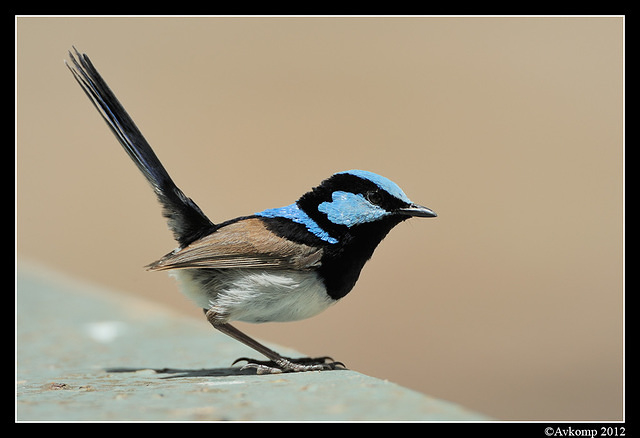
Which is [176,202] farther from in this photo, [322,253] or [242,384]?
[242,384]

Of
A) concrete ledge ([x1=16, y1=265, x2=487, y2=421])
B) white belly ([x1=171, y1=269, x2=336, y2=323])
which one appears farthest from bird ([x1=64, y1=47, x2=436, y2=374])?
concrete ledge ([x1=16, y1=265, x2=487, y2=421])

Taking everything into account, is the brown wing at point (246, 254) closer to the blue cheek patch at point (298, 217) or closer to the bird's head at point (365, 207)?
the blue cheek patch at point (298, 217)

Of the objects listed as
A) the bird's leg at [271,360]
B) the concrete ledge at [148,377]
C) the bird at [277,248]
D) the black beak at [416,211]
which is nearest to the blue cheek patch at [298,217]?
the bird at [277,248]

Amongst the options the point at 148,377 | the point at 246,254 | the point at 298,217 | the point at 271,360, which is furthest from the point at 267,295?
the point at 148,377

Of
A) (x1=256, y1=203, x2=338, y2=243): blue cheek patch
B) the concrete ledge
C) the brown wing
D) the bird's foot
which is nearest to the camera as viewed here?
the concrete ledge

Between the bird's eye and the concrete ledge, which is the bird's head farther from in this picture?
the concrete ledge
